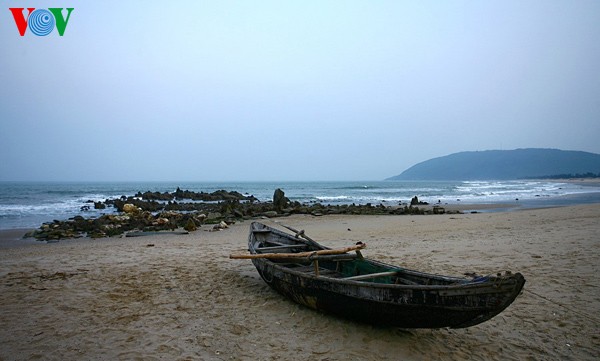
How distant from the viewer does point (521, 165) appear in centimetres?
16775

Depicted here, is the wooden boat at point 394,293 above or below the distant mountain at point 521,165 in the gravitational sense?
below


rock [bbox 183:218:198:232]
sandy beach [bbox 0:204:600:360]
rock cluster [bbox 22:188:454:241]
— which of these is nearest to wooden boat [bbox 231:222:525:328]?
sandy beach [bbox 0:204:600:360]

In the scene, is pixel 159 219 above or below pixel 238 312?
above

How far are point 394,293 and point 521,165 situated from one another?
646ft

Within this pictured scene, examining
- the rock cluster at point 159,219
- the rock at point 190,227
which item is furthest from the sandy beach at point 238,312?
the rock at point 190,227

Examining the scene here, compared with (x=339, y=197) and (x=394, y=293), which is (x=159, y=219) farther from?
(x=339, y=197)

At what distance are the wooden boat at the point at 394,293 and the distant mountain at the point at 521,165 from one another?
17037 centimetres

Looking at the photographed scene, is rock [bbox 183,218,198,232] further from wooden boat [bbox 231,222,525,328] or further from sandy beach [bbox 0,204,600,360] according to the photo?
wooden boat [bbox 231,222,525,328]

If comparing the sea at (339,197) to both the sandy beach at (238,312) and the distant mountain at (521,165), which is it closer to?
the sandy beach at (238,312)

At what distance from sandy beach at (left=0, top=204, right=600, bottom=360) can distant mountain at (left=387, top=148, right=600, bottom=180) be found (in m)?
167

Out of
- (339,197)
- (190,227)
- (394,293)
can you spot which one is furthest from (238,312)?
(339,197)

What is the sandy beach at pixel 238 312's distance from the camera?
405 cm

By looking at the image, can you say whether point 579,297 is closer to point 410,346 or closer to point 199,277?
point 410,346

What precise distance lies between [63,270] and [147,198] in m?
29.1
